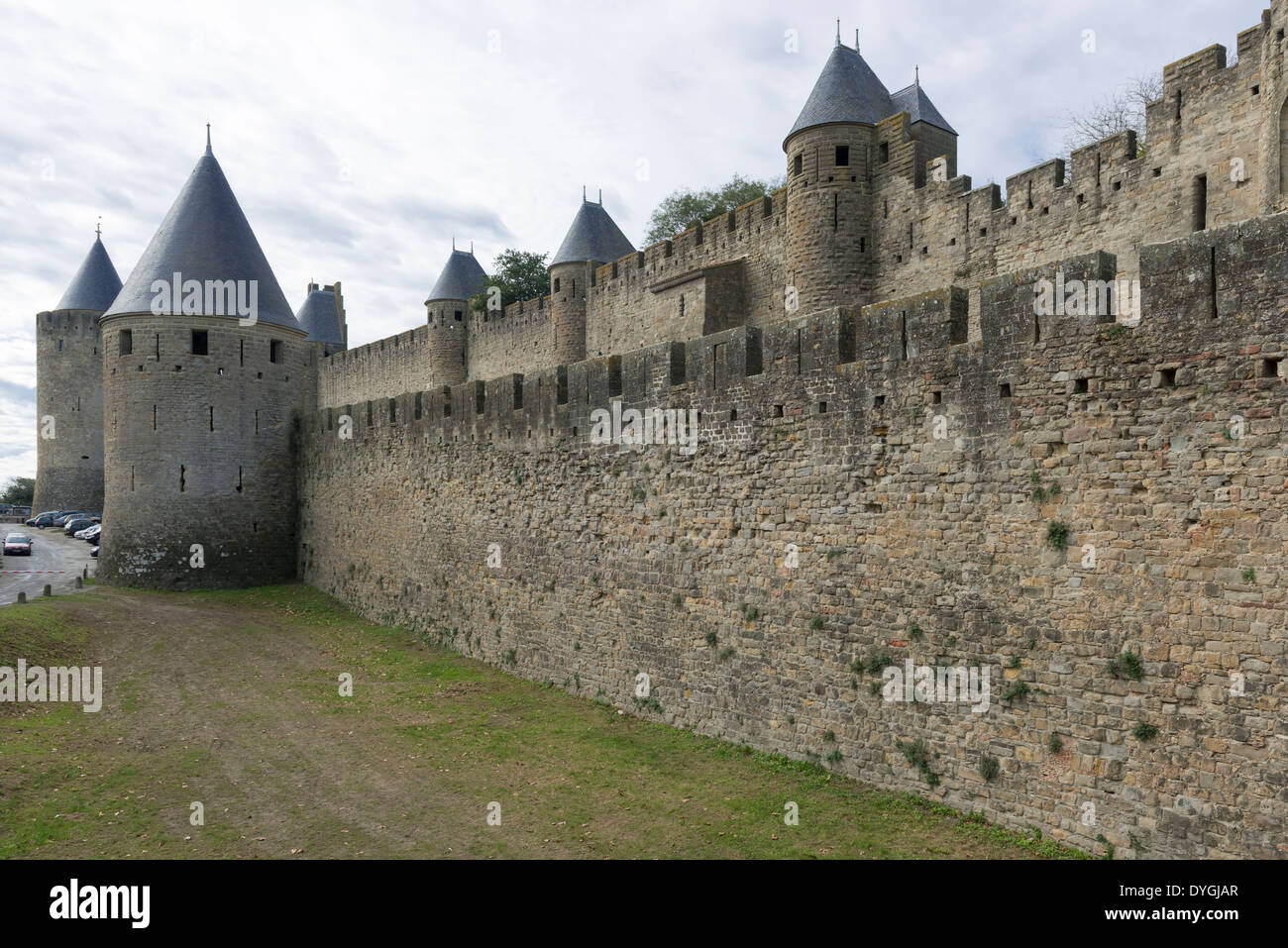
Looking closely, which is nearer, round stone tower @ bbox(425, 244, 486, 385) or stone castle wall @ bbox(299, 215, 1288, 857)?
stone castle wall @ bbox(299, 215, 1288, 857)

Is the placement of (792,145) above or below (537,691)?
above

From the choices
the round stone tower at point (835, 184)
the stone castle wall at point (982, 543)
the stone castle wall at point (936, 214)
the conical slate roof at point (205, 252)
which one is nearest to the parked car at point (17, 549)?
the conical slate roof at point (205, 252)

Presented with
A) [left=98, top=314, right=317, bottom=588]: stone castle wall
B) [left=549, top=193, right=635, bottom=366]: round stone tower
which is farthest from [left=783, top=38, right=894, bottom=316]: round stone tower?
Result: [left=98, top=314, right=317, bottom=588]: stone castle wall

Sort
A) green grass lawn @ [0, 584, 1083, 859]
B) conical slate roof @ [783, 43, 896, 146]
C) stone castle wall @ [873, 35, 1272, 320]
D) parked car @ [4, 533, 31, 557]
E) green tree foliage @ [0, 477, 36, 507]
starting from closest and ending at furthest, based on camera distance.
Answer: green grass lawn @ [0, 584, 1083, 859]
stone castle wall @ [873, 35, 1272, 320]
conical slate roof @ [783, 43, 896, 146]
parked car @ [4, 533, 31, 557]
green tree foliage @ [0, 477, 36, 507]

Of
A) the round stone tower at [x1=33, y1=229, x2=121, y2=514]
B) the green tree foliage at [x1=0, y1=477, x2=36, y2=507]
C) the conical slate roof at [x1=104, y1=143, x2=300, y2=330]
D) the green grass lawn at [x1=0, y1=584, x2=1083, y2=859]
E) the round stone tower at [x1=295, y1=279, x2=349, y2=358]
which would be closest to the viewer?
the green grass lawn at [x1=0, y1=584, x2=1083, y2=859]

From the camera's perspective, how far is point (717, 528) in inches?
436

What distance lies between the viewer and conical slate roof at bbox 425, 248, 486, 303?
3838cm

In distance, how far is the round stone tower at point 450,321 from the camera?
3781 centimetres

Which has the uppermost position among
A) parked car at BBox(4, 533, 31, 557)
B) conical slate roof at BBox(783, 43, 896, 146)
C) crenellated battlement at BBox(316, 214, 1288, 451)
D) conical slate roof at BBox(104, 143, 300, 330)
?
conical slate roof at BBox(783, 43, 896, 146)

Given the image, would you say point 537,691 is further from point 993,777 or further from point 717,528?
point 993,777

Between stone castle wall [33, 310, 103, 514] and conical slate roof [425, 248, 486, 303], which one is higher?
conical slate roof [425, 248, 486, 303]

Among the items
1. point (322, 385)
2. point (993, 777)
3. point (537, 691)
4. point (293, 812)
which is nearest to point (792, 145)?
point (537, 691)

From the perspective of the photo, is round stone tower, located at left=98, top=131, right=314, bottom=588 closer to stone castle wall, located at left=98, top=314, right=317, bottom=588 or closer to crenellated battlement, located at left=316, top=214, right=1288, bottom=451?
stone castle wall, located at left=98, top=314, right=317, bottom=588
